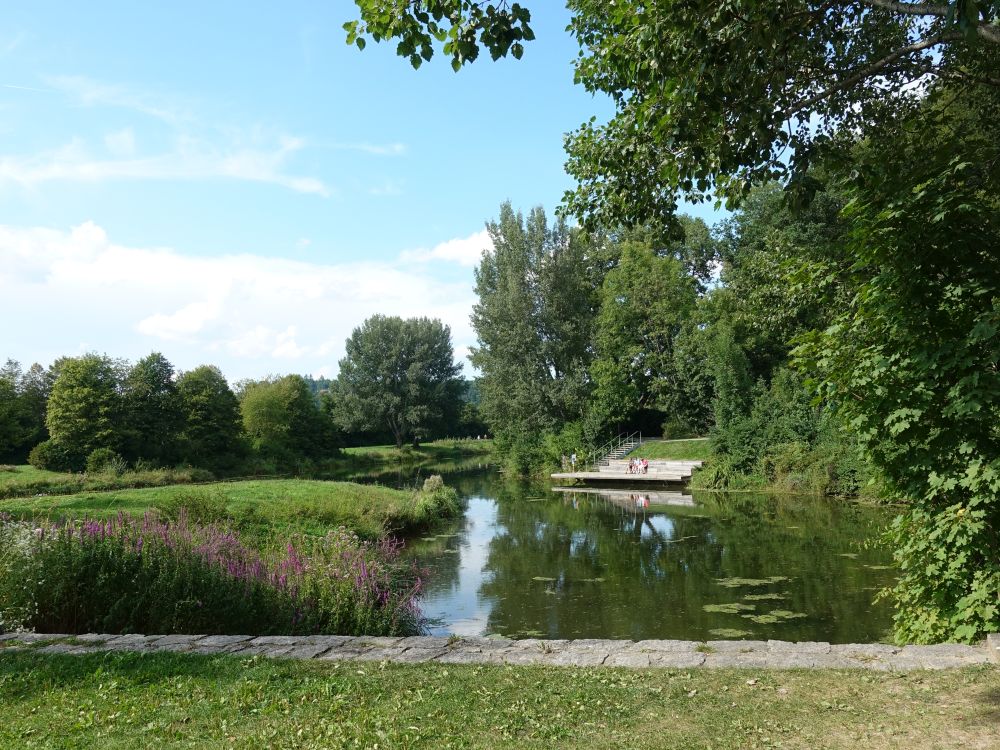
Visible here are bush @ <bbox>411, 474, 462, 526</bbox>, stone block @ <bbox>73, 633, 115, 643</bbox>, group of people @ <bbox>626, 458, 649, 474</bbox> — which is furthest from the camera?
group of people @ <bbox>626, 458, 649, 474</bbox>

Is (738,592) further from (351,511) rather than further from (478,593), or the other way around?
(351,511)

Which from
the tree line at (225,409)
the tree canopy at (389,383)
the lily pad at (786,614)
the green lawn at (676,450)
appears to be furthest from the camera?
the tree canopy at (389,383)

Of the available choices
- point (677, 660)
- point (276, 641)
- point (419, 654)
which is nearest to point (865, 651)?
point (677, 660)

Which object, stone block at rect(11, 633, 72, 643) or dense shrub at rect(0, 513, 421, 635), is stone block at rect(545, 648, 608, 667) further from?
stone block at rect(11, 633, 72, 643)

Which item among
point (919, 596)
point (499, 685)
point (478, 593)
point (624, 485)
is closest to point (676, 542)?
point (478, 593)

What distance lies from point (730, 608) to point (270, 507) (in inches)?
392

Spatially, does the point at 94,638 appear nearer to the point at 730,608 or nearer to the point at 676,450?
the point at 730,608

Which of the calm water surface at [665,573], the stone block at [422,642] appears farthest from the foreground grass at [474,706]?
the calm water surface at [665,573]

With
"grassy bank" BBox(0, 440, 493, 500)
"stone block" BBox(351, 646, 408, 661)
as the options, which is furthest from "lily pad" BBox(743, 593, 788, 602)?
"grassy bank" BBox(0, 440, 493, 500)

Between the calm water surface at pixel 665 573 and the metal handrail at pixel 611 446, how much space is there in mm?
11840

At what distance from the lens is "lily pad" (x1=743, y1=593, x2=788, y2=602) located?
393 inches

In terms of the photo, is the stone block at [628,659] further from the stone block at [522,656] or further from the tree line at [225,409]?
the tree line at [225,409]

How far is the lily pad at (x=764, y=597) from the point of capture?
32.7 feet

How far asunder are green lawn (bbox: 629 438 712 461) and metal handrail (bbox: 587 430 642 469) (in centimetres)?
106
